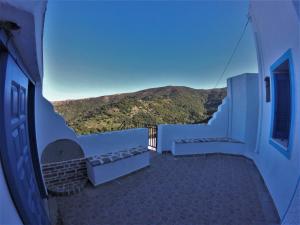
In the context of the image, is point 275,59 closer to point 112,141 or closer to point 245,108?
point 245,108

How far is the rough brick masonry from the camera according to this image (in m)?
3.83

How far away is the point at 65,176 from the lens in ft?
13.8

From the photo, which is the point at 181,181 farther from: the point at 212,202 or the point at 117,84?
the point at 117,84

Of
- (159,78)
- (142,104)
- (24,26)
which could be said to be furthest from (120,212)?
(159,78)

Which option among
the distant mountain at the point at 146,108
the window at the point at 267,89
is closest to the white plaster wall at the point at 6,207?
the window at the point at 267,89

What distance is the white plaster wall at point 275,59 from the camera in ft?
8.14

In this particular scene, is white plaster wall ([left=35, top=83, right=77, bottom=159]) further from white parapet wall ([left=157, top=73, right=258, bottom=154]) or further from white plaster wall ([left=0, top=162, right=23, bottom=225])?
white parapet wall ([left=157, top=73, right=258, bottom=154])

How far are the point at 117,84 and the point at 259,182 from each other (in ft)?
38.8

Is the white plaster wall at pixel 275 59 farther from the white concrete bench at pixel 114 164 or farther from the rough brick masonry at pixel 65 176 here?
the rough brick masonry at pixel 65 176

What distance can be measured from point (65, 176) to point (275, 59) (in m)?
4.86

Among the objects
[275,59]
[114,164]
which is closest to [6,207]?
[114,164]

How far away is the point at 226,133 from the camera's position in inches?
296

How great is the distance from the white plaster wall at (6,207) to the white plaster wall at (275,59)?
2711mm

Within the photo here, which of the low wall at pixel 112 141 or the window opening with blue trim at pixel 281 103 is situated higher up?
the window opening with blue trim at pixel 281 103
